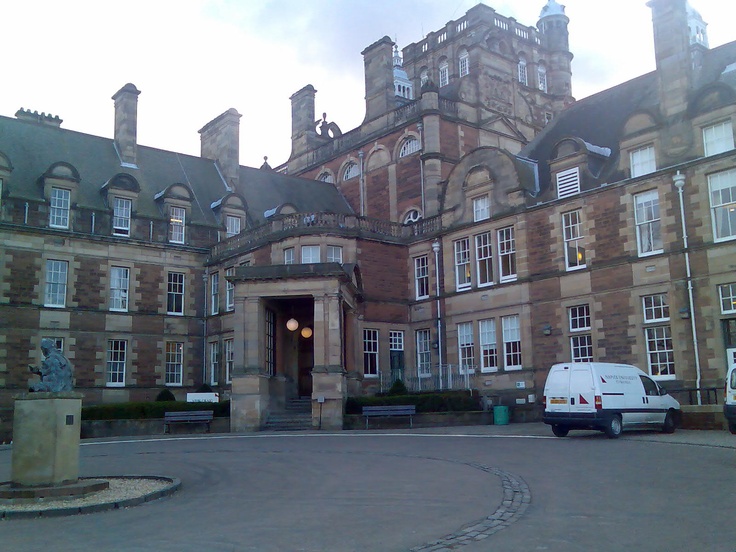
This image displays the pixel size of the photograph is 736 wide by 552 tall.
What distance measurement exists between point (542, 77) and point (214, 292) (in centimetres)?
2990

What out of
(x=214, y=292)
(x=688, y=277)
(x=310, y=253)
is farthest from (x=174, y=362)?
(x=688, y=277)

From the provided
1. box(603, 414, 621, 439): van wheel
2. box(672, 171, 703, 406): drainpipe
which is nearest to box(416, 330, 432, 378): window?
box(672, 171, 703, 406): drainpipe

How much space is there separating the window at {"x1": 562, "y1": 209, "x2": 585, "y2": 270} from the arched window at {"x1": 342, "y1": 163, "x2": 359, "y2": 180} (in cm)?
1886

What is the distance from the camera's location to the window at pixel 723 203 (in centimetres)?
2547

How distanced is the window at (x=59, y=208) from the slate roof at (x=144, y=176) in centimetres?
63

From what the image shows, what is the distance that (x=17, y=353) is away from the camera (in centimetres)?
3544

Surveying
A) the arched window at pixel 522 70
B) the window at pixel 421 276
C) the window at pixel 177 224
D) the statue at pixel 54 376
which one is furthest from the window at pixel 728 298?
the arched window at pixel 522 70

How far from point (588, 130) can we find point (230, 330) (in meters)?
20.7

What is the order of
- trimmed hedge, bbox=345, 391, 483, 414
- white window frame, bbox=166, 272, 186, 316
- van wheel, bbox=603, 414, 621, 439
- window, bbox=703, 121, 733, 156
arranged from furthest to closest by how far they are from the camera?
white window frame, bbox=166, 272, 186, 316 → trimmed hedge, bbox=345, 391, 483, 414 → window, bbox=703, 121, 733, 156 → van wheel, bbox=603, 414, 621, 439

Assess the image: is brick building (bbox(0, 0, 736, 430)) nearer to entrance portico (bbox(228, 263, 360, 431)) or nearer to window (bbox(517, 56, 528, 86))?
entrance portico (bbox(228, 263, 360, 431))

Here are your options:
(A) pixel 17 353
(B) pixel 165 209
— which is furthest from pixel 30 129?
(A) pixel 17 353

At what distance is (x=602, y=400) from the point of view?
20328mm

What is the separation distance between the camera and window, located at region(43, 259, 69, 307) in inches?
1451

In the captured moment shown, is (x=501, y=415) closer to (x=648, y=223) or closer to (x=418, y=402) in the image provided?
(x=418, y=402)
